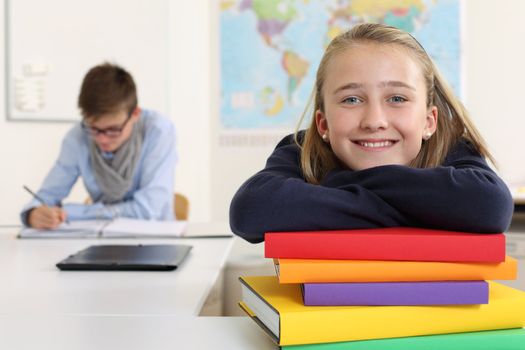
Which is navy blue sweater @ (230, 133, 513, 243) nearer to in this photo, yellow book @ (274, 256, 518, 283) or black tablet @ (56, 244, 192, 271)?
yellow book @ (274, 256, 518, 283)

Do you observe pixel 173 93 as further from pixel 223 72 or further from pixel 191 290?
pixel 191 290

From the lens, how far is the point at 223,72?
4164 millimetres

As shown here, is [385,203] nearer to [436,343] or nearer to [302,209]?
[302,209]

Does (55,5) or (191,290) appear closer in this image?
(191,290)

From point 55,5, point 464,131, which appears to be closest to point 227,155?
point 55,5

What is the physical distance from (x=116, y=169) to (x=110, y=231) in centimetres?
66

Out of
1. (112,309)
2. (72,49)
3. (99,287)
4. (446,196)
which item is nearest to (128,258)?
(99,287)

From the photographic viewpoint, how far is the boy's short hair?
7.89ft

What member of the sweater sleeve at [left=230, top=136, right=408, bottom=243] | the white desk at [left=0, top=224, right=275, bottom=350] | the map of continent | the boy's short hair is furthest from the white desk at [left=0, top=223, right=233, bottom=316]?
the map of continent

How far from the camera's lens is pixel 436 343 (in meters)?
0.72

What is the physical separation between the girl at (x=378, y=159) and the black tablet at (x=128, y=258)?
Result: 45 centimetres

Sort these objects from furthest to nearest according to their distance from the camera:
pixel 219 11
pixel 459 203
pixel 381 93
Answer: pixel 219 11
pixel 381 93
pixel 459 203

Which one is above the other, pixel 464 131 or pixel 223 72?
pixel 223 72

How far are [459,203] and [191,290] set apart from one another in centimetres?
56
